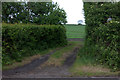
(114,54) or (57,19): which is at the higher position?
(57,19)

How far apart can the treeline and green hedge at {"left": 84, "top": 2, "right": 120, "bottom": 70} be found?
3.55m


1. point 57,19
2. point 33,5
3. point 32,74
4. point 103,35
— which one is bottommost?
point 32,74

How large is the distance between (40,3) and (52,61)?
5.77 metres

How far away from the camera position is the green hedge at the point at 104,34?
21.5 feet

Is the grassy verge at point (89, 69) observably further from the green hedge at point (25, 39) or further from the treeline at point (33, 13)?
the treeline at point (33, 13)

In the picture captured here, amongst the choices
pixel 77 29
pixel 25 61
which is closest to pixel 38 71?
pixel 25 61

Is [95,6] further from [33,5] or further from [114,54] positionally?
[33,5]

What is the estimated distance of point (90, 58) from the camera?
769cm

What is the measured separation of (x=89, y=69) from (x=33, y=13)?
696cm

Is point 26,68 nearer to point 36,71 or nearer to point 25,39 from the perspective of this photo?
point 36,71

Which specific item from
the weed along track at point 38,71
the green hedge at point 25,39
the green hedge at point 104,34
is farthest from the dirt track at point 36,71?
the green hedge at point 104,34

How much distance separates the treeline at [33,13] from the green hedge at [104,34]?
3551mm

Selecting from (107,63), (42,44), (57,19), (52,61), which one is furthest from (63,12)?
(107,63)

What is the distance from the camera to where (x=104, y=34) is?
7.12 meters
